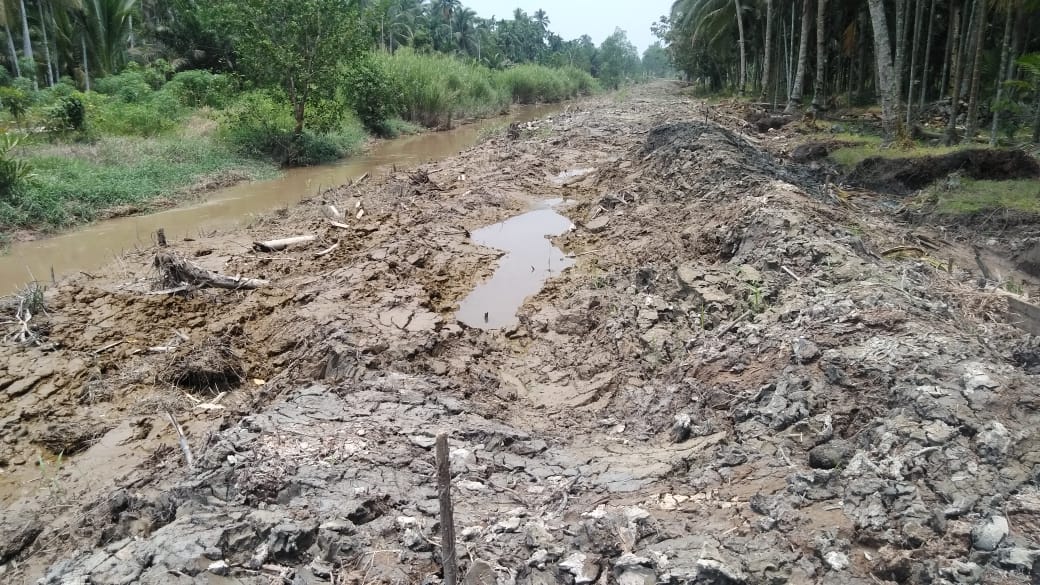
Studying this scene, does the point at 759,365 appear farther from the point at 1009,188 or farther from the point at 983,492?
the point at 1009,188

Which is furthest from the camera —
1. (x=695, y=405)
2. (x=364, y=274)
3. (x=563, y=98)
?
(x=563, y=98)

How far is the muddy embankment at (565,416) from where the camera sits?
10.0ft

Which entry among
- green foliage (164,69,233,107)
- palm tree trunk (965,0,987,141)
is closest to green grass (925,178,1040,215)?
palm tree trunk (965,0,987,141)

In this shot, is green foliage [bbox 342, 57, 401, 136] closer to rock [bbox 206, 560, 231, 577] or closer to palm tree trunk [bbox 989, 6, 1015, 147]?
palm tree trunk [bbox 989, 6, 1015, 147]

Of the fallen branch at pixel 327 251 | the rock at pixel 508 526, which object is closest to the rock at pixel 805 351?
the rock at pixel 508 526

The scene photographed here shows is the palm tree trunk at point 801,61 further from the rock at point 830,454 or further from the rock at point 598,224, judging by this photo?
the rock at point 830,454

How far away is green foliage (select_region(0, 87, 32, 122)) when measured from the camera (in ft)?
55.6

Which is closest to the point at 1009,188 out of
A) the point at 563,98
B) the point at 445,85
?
the point at 445,85

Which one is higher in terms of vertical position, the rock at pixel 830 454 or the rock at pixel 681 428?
the rock at pixel 830 454

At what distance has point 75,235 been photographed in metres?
12.5

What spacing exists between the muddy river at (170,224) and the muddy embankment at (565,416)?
7.77 ft

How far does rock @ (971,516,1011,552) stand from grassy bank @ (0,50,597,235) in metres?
14.5

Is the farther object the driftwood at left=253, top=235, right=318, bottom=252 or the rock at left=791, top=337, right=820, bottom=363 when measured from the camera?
the driftwood at left=253, top=235, right=318, bottom=252

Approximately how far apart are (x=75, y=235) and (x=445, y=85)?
21.7m
